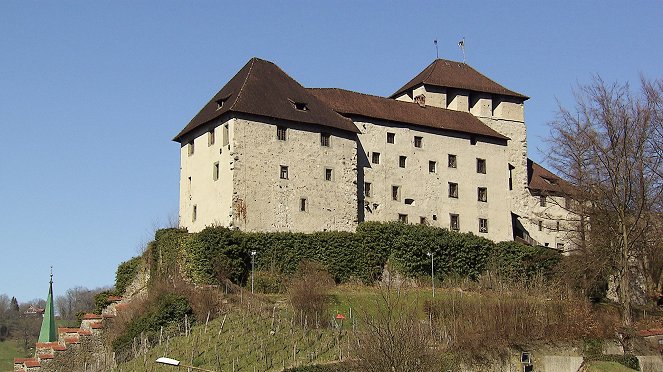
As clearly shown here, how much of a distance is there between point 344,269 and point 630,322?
14095mm

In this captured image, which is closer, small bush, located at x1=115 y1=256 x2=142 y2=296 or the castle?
the castle

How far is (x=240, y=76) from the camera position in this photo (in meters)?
54.5

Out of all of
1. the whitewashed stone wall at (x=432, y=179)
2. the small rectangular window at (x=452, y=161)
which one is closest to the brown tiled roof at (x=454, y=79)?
the whitewashed stone wall at (x=432, y=179)

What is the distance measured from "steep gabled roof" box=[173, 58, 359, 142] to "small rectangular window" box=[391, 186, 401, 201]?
398 centimetres

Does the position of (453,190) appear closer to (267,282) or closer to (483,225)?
(483,225)

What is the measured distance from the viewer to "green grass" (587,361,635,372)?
125ft

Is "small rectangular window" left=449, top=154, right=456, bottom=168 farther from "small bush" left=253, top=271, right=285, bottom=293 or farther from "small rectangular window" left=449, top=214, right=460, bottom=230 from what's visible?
"small bush" left=253, top=271, right=285, bottom=293

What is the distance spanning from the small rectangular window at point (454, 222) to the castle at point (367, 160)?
2.5 inches

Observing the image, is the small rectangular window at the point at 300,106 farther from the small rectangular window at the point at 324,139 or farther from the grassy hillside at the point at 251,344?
the grassy hillside at the point at 251,344

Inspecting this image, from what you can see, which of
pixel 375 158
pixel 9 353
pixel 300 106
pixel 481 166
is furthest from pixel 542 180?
pixel 9 353

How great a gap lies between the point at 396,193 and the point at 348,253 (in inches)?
246

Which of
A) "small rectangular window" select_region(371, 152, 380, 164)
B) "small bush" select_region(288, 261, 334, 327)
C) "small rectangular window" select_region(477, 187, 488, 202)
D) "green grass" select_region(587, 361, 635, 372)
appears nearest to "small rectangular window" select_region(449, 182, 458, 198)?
"small rectangular window" select_region(477, 187, 488, 202)

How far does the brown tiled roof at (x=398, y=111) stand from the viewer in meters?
56.5

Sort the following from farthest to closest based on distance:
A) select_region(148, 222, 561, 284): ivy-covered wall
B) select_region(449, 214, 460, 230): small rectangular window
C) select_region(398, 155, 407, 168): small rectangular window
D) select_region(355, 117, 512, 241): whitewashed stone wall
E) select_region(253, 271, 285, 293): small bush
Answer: select_region(449, 214, 460, 230): small rectangular window < select_region(398, 155, 407, 168): small rectangular window < select_region(355, 117, 512, 241): whitewashed stone wall < select_region(253, 271, 285, 293): small bush < select_region(148, 222, 561, 284): ivy-covered wall
